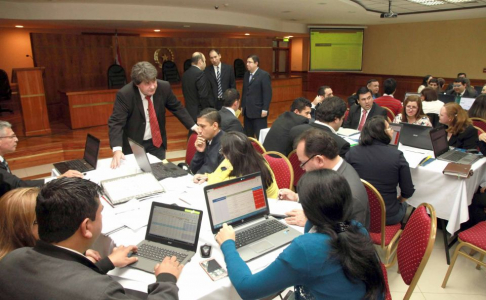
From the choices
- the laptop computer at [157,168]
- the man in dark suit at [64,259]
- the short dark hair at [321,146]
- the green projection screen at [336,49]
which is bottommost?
the laptop computer at [157,168]

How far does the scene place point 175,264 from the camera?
60.5 inches

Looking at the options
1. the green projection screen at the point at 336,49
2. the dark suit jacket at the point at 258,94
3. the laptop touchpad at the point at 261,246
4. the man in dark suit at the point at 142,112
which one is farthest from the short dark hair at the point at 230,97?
the green projection screen at the point at 336,49

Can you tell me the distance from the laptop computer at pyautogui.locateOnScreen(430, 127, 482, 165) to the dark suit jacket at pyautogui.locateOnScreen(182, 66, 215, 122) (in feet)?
11.4

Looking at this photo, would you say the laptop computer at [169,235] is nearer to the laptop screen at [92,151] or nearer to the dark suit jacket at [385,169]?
the laptop screen at [92,151]

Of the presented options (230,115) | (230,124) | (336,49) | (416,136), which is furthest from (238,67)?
(416,136)

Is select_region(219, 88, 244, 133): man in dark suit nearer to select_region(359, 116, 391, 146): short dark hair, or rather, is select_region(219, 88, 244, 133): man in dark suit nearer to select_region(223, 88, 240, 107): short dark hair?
select_region(223, 88, 240, 107): short dark hair

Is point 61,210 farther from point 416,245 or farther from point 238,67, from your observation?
point 238,67

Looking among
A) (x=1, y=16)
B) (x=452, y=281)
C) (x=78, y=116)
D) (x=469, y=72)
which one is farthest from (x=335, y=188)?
(x=469, y=72)

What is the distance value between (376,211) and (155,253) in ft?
5.14

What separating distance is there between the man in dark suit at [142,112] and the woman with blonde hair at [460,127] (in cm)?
276

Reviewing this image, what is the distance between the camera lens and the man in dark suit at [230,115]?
12.5ft

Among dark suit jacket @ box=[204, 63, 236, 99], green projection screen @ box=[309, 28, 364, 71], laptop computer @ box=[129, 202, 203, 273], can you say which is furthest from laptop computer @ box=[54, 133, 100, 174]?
green projection screen @ box=[309, 28, 364, 71]

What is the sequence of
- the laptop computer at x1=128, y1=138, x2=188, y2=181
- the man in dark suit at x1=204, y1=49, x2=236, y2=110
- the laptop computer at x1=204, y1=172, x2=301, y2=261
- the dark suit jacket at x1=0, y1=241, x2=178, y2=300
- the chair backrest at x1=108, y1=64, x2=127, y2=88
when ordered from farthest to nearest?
the chair backrest at x1=108, y1=64, x2=127, y2=88 < the man in dark suit at x1=204, y1=49, x2=236, y2=110 < the laptop computer at x1=128, y1=138, x2=188, y2=181 < the laptop computer at x1=204, y1=172, x2=301, y2=261 < the dark suit jacket at x1=0, y1=241, x2=178, y2=300

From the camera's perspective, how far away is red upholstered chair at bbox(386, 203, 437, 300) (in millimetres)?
1622
